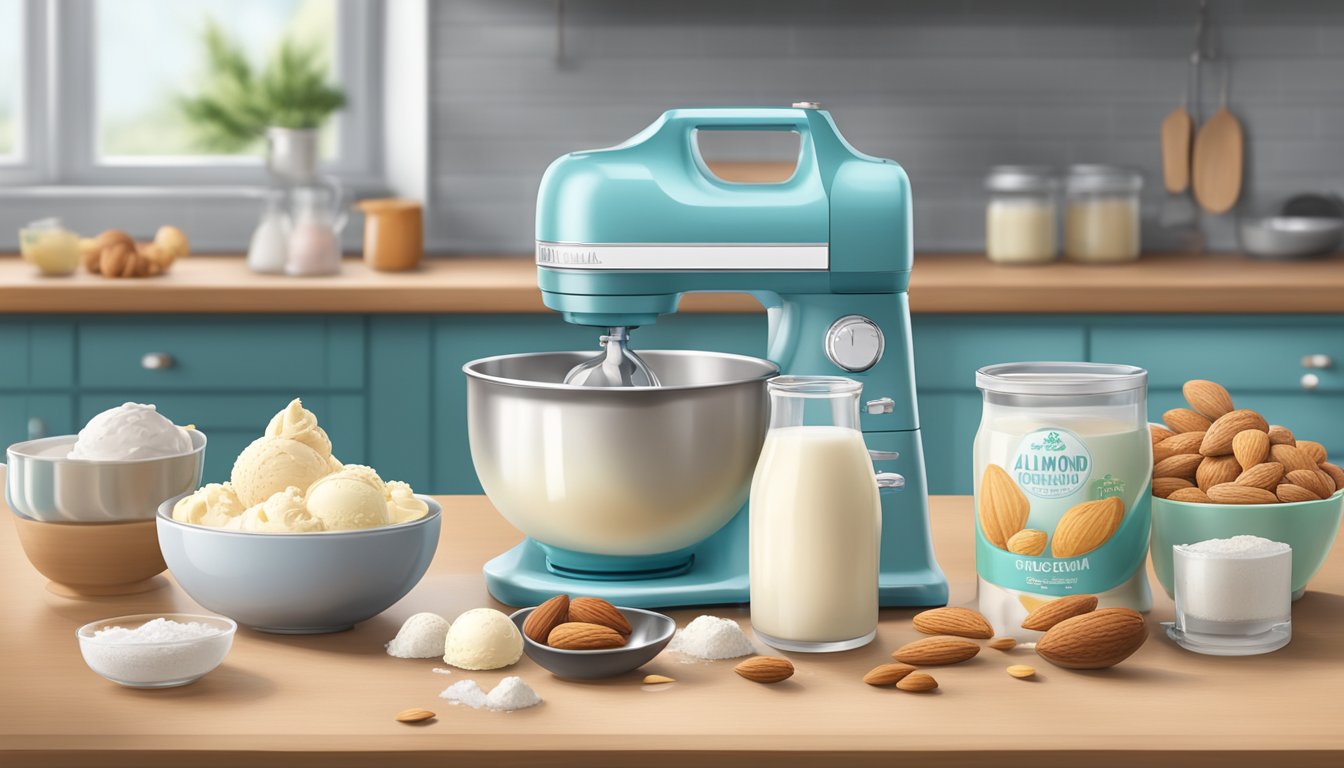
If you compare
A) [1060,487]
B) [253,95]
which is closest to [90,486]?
[1060,487]

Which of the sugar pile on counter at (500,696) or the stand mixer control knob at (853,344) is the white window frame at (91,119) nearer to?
the stand mixer control knob at (853,344)

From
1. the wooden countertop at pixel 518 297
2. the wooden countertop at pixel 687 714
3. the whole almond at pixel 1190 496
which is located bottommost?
the wooden countertop at pixel 687 714

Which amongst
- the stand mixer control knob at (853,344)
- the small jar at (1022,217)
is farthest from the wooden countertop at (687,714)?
the small jar at (1022,217)

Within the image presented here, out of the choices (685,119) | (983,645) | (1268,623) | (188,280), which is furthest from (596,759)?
(188,280)

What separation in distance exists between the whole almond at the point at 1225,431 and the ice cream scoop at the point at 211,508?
72 cm

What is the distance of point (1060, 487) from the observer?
1.06 metres

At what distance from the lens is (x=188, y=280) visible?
313 cm

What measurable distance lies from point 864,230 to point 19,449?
70cm

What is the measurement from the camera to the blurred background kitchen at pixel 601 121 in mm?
3461

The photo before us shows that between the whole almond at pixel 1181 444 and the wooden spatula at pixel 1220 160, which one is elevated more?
the wooden spatula at pixel 1220 160

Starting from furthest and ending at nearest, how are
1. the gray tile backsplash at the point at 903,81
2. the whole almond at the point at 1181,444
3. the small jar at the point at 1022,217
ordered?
the gray tile backsplash at the point at 903,81, the small jar at the point at 1022,217, the whole almond at the point at 1181,444

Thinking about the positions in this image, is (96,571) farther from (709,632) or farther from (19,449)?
(709,632)

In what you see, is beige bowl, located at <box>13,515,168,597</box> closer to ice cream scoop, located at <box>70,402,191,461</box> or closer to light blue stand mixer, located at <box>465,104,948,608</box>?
ice cream scoop, located at <box>70,402,191,461</box>

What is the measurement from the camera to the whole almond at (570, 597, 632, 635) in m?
1.02
